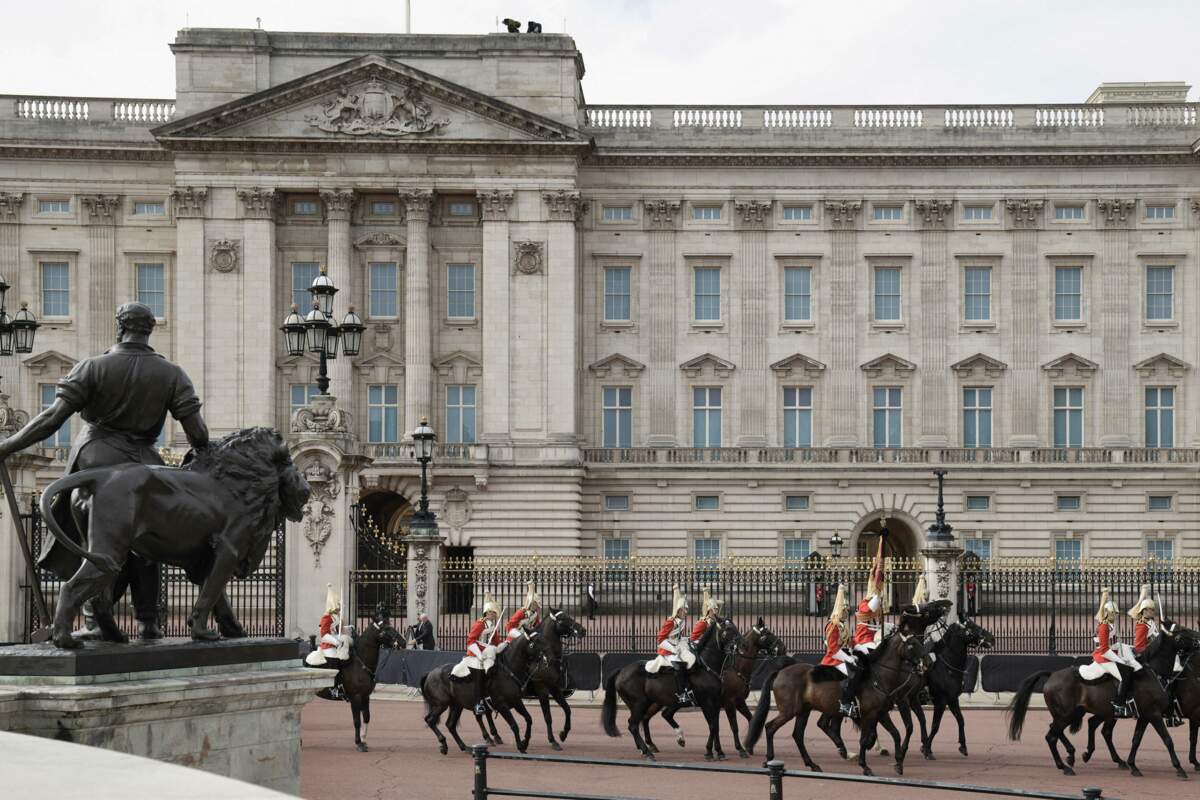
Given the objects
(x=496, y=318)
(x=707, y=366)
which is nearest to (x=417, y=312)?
(x=496, y=318)

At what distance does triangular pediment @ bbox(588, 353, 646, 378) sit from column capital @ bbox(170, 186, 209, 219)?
13.2 meters

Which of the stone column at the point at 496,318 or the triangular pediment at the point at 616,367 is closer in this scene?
the stone column at the point at 496,318

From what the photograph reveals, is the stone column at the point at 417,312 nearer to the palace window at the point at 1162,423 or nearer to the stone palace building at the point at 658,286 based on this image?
the stone palace building at the point at 658,286

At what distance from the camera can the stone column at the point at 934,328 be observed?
56.9 meters

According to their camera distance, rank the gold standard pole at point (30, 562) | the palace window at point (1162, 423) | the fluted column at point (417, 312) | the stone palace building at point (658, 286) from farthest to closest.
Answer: the palace window at point (1162, 423) < the fluted column at point (417, 312) < the stone palace building at point (658, 286) < the gold standard pole at point (30, 562)

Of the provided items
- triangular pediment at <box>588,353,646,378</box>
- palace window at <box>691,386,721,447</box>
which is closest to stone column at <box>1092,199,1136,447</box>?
palace window at <box>691,386,721,447</box>

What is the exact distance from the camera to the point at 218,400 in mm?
54750

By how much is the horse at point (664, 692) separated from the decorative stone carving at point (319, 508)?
7.31 m

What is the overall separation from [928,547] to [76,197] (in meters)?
33.8

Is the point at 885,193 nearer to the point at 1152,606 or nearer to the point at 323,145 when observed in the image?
the point at 323,145

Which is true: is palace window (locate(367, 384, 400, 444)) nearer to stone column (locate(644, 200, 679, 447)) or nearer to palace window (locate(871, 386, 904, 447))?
stone column (locate(644, 200, 679, 447))

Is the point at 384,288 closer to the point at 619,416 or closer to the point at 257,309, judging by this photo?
the point at 257,309

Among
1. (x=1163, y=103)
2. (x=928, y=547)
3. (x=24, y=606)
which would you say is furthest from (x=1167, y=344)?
(x=24, y=606)

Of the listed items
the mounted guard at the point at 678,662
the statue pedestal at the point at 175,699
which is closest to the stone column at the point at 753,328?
the mounted guard at the point at 678,662
